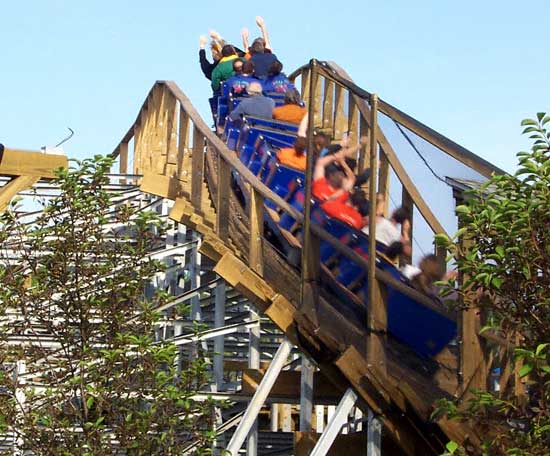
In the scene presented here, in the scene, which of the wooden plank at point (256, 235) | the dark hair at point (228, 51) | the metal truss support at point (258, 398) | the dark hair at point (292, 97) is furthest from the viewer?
the dark hair at point (228, 51)

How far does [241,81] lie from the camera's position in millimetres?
18188

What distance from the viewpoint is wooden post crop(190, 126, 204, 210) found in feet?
45.8

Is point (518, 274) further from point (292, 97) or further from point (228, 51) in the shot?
point (228, 51)

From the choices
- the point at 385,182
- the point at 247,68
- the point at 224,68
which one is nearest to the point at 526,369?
the point at 385,182

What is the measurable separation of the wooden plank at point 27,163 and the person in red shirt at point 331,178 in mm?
1861

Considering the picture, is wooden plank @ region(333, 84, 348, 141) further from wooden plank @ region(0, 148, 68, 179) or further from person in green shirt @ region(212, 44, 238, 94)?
person in green shirt @ region(212, 44, 238, 94)

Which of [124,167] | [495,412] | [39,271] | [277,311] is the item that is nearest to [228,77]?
[124,167]

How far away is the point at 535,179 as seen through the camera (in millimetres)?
7703

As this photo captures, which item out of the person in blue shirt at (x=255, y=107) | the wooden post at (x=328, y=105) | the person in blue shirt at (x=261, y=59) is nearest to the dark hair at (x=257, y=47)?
the person in blue shirt at (x=261, y=59)

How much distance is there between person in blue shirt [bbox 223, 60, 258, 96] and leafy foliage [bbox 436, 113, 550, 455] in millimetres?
10483

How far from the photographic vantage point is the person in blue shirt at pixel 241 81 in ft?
59.6

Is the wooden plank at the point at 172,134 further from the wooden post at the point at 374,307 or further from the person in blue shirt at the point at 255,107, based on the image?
the wooden post at the point at 374,307

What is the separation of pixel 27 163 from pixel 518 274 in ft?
15.4

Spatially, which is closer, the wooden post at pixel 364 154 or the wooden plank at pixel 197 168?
the wooden post at pixel 364 154
